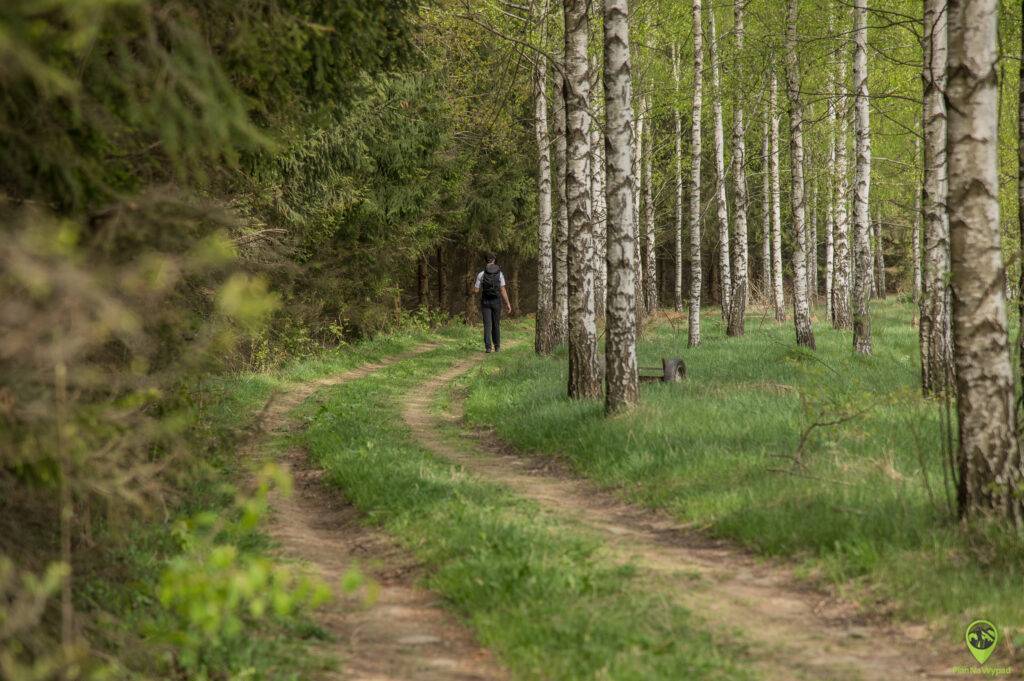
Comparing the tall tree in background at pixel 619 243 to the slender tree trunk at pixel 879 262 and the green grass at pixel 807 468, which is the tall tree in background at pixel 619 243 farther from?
the slender tree trunk at pixel 879 262

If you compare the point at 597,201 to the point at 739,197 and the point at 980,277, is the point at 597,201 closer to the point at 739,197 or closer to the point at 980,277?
the point at 739,197

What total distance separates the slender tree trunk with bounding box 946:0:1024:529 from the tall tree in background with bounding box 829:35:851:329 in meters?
15.8

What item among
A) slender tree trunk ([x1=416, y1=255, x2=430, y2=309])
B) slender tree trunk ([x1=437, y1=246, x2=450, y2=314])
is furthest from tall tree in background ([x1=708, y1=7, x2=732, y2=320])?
slender tree trunk ([x1=437, y1=246, x2=450, y2=314])

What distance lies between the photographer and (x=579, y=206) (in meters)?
13.8

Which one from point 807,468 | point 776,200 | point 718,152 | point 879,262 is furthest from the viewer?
point 879,262

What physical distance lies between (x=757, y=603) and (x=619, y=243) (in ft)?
21.8

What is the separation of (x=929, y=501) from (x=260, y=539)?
15.9 feet

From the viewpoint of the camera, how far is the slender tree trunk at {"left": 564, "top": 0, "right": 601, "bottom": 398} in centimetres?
1339

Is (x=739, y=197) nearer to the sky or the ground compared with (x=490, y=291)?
nearer to the sky

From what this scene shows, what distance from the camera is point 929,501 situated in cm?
693

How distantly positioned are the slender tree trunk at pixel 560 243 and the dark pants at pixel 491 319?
279 centimetres

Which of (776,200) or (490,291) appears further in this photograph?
(776,200)

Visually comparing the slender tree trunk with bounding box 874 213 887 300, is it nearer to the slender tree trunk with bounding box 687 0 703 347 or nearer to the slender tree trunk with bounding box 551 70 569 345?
the slender tree trunk with bounding box 687 0 703 347
